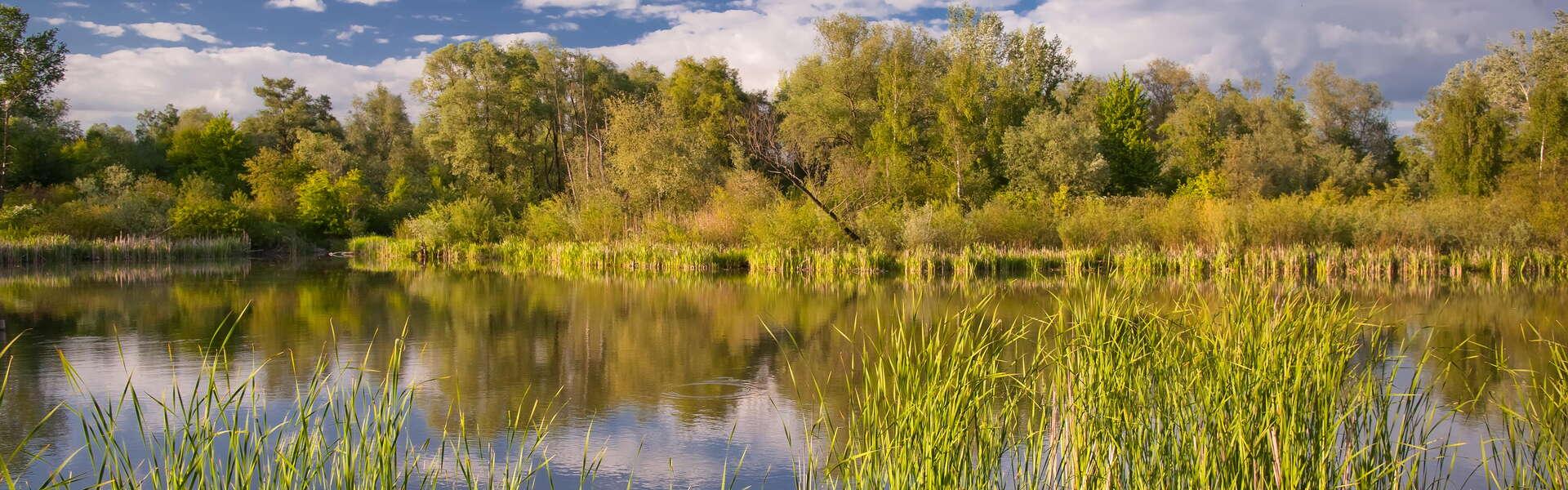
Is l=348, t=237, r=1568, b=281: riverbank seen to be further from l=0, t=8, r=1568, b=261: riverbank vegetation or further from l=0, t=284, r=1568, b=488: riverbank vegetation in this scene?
l=0, t=284, r=1568, b=488: riverbank vegetation

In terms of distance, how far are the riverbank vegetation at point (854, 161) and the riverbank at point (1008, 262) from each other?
72cm

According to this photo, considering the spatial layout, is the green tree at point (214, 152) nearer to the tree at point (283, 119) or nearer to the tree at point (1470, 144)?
the tree at point (283, 119)

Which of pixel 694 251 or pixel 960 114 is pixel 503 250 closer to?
pixel 694 251

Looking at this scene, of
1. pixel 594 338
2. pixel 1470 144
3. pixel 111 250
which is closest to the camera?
pixel 594 338

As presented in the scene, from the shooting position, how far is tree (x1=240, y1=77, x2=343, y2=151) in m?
44.5

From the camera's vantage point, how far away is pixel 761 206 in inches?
1115

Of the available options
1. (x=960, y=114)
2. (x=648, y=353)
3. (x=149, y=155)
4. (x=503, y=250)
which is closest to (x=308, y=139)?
(x=149, y=155)

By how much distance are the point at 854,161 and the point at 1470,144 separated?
19761 mm

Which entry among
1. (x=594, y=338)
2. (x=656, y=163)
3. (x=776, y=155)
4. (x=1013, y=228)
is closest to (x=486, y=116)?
(x=656, y=163)

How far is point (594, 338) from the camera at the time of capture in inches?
462

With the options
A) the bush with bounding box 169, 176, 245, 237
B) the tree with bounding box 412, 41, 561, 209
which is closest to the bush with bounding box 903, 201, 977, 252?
the tree with bounding box 412, 41, 561, 209

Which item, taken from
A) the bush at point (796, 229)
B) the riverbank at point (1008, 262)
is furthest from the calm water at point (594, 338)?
the bush at point (796, 229)

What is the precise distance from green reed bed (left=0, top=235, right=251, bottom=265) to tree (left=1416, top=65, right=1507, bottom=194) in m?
38.2

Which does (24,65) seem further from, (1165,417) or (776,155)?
(1165,417)
